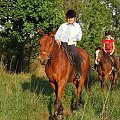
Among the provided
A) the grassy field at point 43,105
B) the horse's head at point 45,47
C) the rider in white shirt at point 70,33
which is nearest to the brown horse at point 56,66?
the horse's head at point 45,47

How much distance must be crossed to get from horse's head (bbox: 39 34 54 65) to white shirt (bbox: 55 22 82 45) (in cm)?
119

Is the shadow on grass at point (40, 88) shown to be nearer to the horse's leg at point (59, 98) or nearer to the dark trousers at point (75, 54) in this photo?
the horse's leg at point (59, 98)

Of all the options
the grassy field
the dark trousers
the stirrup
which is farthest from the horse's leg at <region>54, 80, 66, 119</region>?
the stirrup

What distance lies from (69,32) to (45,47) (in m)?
1.57

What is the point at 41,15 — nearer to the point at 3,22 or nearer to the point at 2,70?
the point at 3,22

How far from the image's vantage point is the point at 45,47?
671 centimetres

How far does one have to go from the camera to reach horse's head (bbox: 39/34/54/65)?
664 cm

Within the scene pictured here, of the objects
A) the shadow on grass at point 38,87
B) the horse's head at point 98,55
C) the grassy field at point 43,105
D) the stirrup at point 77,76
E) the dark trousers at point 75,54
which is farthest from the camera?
the horse's head at point 98,55

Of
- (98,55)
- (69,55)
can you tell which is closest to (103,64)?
(98,55)

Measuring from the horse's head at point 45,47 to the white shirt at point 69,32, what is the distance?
119 centimetres

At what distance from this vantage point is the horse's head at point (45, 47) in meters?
6.64

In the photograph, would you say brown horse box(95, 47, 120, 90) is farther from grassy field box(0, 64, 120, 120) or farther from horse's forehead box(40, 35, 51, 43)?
horse's forehead box(40, 35, 51, 43)

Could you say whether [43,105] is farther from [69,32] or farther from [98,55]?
[98,55]

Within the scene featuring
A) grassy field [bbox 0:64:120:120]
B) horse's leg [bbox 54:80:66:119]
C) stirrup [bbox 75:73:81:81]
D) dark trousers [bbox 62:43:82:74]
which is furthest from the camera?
stirrup [bbox 75:73:81:81]
